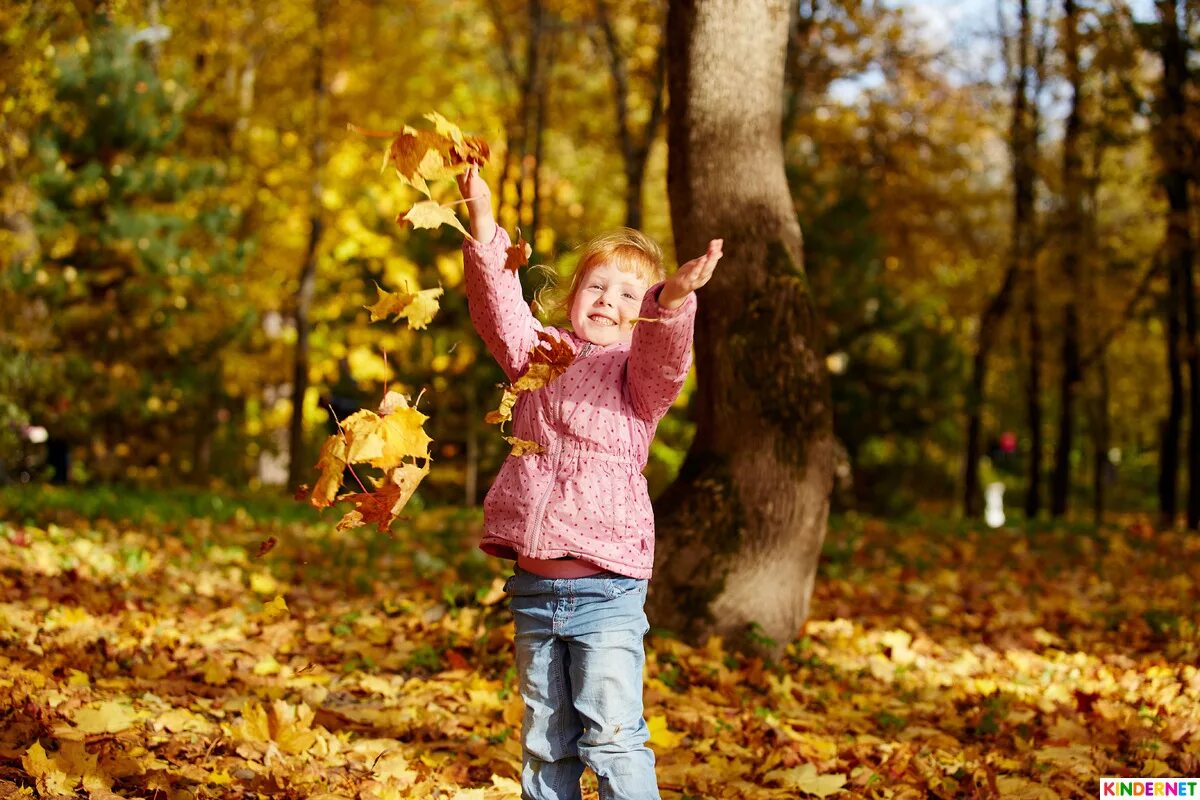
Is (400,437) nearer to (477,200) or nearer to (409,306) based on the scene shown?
(409,306)

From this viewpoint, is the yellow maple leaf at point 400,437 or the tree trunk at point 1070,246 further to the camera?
the tree trunk at point 1070,246

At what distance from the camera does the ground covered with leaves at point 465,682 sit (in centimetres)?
333

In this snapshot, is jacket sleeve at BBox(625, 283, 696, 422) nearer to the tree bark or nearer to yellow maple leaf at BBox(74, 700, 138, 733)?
yellow maple leaf at BBox(74, 700, 138, 733)

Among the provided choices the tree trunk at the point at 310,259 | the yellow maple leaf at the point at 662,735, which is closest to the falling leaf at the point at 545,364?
the yellow maple leaf at the point at 662,735

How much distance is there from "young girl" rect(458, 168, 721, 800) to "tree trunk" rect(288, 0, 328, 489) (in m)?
13.0

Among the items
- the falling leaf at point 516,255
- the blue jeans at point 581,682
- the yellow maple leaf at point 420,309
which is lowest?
the blue jeans at point 581,682

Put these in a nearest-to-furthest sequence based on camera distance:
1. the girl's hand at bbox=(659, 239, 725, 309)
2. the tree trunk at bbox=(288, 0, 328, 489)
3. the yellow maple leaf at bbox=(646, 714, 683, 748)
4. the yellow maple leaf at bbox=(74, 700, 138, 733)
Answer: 1. the girl's hand at bbox=(659, 239, 725, 309)
2. the yellow maple leaf at bbox=(74, 700, 138, 733)
3. the yellow maple leaf at bbox=(646, 714, 683, 748)
4. the tree trunk at bbox=(288, 0, 328, 489)

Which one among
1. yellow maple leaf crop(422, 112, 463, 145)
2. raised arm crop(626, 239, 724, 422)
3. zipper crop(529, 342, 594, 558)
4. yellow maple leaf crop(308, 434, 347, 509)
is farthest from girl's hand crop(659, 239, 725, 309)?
yellow maple leaf crop(308, 434, 347, 509)

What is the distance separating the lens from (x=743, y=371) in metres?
4.93

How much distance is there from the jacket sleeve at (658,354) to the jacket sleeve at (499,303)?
288 mm

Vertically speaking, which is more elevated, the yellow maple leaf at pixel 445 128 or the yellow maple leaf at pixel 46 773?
the yellow maple leaf at pixel 445 128

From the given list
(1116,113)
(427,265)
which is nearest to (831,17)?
(1116,113)

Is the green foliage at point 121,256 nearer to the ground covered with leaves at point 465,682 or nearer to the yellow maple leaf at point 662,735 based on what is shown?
the ground covered with leaves at point 465,682

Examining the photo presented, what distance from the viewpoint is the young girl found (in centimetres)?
263
